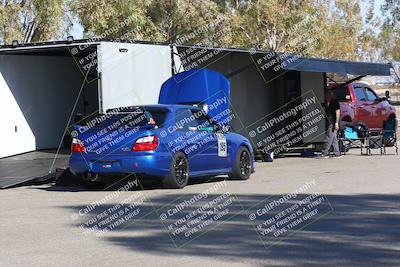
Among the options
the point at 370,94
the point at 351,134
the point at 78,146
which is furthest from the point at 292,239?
the point at 370,94

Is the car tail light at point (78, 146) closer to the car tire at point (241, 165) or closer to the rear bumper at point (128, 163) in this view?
the rear bumper at point (128, 163)

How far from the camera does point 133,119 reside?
12.9 metres

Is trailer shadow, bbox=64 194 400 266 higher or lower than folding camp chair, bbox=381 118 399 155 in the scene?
higher

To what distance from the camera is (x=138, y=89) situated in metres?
16.6

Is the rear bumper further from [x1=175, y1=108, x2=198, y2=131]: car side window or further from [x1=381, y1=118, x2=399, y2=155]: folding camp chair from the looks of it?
[x1=381, y1=118, x2=399, y2=155]: folding camp chair

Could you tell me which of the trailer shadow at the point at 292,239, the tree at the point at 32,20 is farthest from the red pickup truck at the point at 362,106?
the trailer shadow at the point at 292,239

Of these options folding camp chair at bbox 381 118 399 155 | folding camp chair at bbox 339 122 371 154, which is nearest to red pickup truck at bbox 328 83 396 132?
folding camp chair at bbox 339 122 371 154

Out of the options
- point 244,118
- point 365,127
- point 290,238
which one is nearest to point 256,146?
point 244,118

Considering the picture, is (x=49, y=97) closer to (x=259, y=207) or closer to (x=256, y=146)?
(x=256, y=146)

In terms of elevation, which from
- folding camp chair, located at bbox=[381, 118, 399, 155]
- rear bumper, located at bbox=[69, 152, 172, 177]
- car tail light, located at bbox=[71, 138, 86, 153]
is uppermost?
car tail light, located at bbox=[71, 138, 86, 153]

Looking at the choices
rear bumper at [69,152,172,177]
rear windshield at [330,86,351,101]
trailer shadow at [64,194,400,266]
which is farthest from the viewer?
rear windshield at [330,86,351,101]

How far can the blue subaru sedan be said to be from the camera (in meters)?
12.4

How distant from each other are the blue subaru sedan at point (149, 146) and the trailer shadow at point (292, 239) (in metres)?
2.04

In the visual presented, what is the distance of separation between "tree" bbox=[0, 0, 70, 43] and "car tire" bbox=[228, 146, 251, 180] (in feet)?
47.0
